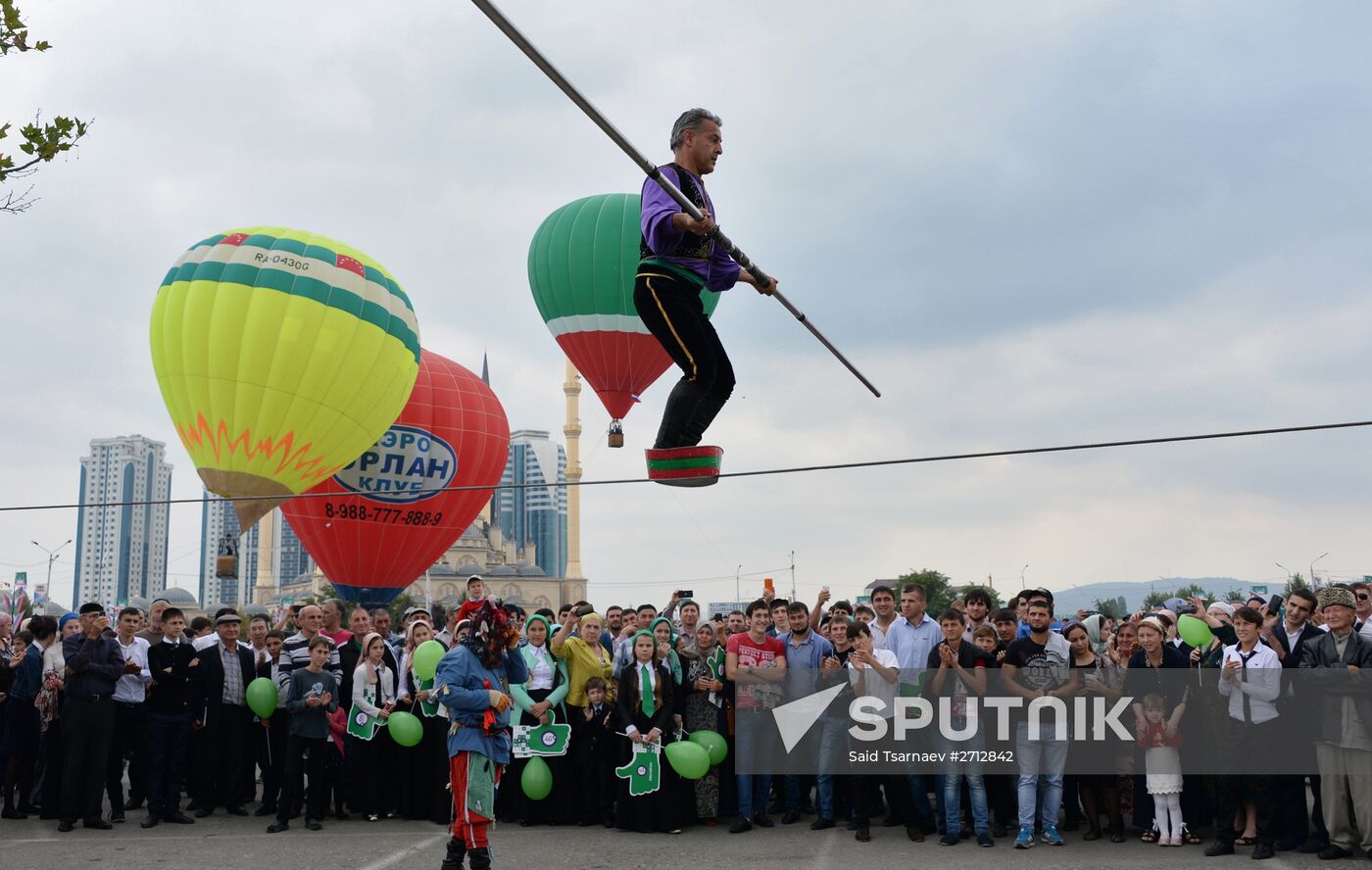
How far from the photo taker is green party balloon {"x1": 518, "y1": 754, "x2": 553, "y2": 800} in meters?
7.82

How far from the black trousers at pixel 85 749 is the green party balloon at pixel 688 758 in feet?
12.7

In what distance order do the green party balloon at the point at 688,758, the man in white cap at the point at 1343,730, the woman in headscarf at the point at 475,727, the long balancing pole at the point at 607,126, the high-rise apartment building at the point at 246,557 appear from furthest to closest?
the high-rise apartment building at the point at 246,557, the green party balloon at the point at 688,758, the man in white cap at the point at 1343,730, the woman in headscarf at the point at 475,727, the long balancing pole at the point at 607,126

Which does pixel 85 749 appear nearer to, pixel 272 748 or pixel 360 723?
pixel 272 748

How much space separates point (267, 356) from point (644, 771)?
10055 mm

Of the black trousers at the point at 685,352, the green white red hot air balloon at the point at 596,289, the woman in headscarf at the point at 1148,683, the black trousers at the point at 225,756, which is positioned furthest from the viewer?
the green white red hot air balloon at the point at 596,289

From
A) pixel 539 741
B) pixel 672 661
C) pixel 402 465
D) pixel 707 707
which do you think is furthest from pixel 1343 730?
pixel 402 465

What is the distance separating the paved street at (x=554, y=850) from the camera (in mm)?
6449

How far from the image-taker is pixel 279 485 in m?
16.0

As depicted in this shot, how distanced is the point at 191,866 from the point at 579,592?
78.4 m

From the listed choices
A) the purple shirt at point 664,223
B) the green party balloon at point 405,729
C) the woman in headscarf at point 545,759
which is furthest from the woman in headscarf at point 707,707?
the purple shirt at point 664,223

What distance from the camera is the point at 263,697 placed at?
8500 mm

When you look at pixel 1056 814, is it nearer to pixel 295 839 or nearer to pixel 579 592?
pixel 295 839

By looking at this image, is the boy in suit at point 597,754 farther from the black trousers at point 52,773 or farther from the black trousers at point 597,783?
the black trousers at point 52,773

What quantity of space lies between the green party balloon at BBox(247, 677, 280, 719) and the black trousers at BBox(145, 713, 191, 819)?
0.46 meters
